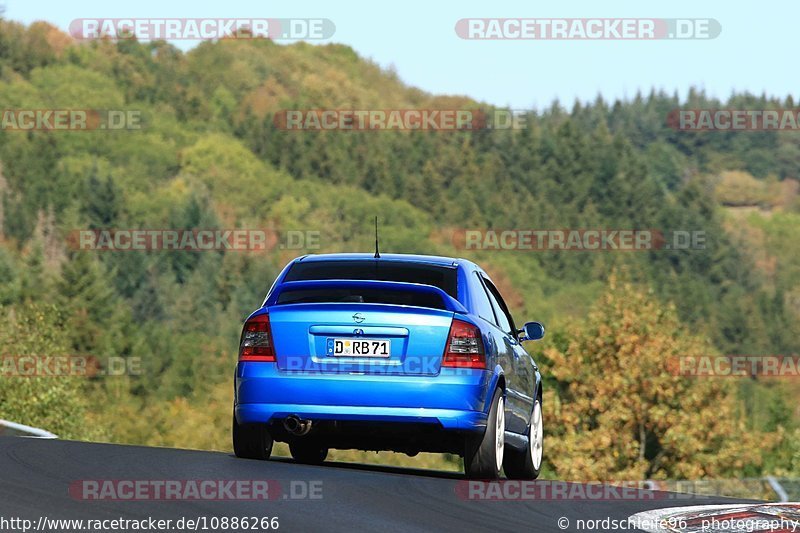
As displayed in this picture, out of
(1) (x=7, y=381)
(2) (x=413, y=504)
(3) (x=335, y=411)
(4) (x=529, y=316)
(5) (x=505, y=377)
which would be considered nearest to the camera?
(2) (x=413, y=504)

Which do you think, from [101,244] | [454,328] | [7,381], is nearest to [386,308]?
[454,328]

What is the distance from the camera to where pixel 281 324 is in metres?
11.1

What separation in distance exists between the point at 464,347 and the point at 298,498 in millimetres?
2247

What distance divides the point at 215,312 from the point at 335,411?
157 m

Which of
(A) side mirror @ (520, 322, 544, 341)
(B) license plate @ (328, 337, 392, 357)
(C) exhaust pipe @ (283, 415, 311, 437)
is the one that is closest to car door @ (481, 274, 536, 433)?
(A) side mirror @ (520, 322, 544, 341)

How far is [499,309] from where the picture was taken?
12867 millimetres

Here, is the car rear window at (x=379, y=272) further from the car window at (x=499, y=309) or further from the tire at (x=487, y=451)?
the tire at (x=487, y=451)

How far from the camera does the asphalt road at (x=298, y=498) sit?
819 cm

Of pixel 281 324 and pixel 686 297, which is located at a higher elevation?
pixel 281 324

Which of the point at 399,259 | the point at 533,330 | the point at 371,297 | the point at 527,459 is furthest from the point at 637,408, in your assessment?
the point at 371,297

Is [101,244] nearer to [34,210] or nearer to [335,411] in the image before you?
[34,210]

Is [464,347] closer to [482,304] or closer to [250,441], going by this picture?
[482,304]

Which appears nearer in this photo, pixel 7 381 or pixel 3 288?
pixel 7 381

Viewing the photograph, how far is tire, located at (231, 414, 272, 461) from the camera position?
1155 cm
